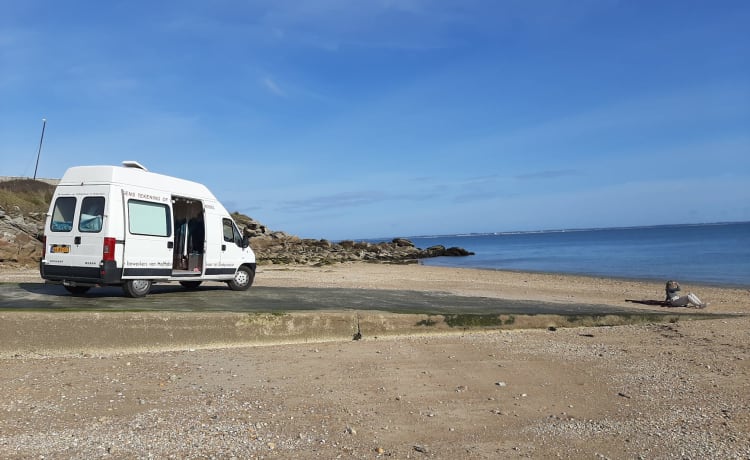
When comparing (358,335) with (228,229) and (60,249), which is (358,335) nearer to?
(228,229)

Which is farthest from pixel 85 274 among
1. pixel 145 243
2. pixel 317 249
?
pixel 317 249

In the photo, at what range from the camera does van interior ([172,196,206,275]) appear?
12.8 m

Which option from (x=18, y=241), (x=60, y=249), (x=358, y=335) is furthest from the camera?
(x=18, y=241)

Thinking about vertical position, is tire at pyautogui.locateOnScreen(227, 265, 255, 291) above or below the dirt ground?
above

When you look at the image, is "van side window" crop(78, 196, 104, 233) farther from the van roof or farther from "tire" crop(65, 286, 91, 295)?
"tire" crop(65, 286, 91, 295)

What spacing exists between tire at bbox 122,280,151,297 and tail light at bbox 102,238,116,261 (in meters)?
0.70

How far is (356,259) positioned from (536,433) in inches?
1631

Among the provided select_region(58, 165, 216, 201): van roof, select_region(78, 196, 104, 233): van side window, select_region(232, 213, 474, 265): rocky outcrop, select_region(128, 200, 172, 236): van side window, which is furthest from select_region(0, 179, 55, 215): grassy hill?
select_region(78, 196, 104, 233): van side window

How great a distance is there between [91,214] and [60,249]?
0.88 m

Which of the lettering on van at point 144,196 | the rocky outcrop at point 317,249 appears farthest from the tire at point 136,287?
the rocky outcrop at point 317,249

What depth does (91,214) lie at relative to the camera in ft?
32.6

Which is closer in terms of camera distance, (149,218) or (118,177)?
(118,177)

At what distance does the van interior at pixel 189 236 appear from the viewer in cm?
1283

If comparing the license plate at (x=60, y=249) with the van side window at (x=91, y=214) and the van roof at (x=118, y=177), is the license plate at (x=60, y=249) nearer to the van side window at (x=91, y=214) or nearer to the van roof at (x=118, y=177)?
the van side window at (x=91, y=214)
